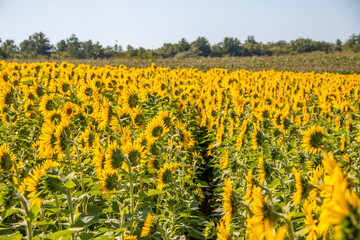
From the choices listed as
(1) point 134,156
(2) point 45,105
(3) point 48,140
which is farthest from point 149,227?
(2) point 45,105

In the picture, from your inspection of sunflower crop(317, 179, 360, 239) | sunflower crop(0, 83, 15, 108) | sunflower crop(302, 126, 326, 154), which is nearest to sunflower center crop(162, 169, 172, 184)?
sunflower crop(302, 126, 326, 154)

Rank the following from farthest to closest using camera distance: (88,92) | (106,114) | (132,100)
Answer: (88,92)
(132,100)
(106,114)

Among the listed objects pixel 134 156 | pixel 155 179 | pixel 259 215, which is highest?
pixel 259 215

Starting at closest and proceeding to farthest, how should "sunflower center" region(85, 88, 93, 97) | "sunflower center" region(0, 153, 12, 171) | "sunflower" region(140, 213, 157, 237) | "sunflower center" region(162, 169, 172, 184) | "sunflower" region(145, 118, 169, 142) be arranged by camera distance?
"sunflower" region(140, 213, 157, 237)
"sunflower center" region(0, 153, 12, 171)
"sunflower center" region(162, 169, 172, 184)
"sunflower" region(145, 118, 169, 142)
"sunflower center" region(85, 88, 93, 97)

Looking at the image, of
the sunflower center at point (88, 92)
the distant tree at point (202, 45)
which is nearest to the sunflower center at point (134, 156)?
the sunflower center at point (88, 92)

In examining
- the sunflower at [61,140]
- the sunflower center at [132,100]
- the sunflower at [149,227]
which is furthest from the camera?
the sunflower center at [132,100]

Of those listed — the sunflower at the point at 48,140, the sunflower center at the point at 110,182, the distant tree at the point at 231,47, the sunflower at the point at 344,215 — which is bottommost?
the sunflower center at the point at 110,182

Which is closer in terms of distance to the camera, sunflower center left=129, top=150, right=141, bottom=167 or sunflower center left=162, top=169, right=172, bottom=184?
sunflower center left=129, top=150, right=141, bottom=167

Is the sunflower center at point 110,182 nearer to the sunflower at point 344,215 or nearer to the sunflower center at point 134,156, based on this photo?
the sunflower center at point 134,156

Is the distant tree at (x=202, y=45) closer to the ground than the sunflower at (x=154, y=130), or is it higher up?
higher up

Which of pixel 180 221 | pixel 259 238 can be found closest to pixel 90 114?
pixel 180 221

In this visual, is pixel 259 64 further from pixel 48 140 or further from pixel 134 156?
pixel 48 140

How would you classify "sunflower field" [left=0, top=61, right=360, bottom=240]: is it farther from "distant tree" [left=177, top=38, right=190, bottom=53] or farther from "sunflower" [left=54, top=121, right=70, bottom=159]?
"distant tree" [left=177, top=38, right=190, bottom=53]

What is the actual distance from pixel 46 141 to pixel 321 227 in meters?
1.98
